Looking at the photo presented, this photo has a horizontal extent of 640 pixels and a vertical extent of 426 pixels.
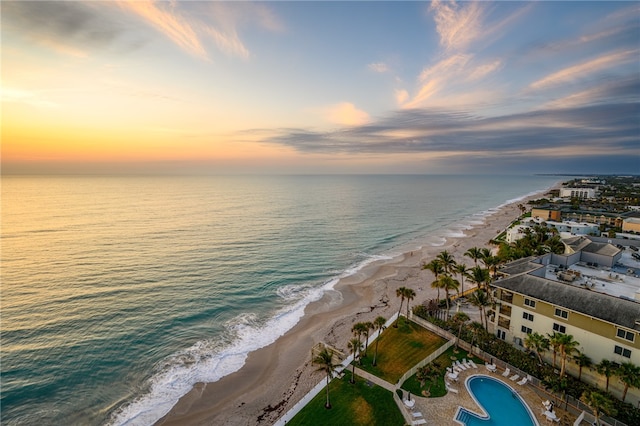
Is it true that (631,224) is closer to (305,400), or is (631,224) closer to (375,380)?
(375,380)

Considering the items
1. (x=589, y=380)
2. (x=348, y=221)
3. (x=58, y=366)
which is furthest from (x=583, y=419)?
(x=348, y=221)

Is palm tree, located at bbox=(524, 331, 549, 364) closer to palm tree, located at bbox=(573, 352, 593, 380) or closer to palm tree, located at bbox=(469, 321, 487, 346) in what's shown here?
palm tree, located at bbox=(573, 352, 593, 380)

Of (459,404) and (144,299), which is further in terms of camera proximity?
(144,299)

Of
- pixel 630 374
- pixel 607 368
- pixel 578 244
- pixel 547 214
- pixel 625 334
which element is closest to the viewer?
pixel 630 374

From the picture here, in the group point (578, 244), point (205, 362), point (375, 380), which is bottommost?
point (205, 362)

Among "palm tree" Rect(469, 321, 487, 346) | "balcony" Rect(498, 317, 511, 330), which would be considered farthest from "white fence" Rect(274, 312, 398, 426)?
"balcony" Rect(498, 317, 511, 330)

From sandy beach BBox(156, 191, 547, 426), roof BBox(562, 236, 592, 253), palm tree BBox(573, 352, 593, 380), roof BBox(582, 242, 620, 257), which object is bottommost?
sandy beach BBox(156, 191, 547, 426)

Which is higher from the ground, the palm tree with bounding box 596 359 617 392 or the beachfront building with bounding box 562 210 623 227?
the palm tree with bounding box 596 359 617 392

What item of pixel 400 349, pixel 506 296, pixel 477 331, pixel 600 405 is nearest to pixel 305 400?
pixel 400 349
